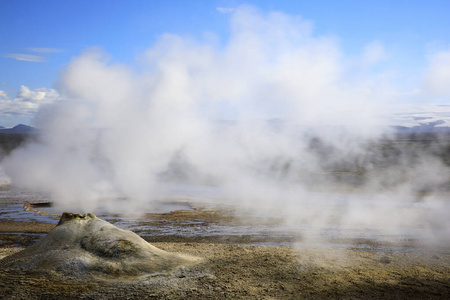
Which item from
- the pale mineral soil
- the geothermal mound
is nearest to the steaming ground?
the pale mineral soil

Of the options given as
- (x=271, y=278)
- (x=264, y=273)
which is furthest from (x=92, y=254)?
(x=271, y=278)

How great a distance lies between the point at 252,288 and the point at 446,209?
1235 centimetres

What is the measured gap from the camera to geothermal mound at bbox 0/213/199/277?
309 inches

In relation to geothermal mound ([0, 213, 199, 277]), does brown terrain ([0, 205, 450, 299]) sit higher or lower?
lower

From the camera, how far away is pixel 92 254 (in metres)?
8.20

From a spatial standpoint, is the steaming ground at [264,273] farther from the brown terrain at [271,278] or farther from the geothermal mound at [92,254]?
the geothermal mound at [92,254]

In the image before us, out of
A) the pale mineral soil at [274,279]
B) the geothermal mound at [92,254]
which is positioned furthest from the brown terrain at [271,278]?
the geothermal mound at [92,254]

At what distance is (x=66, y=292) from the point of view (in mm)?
6965

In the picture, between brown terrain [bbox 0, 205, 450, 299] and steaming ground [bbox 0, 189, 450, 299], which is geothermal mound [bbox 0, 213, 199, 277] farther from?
brown terrain [bbox 0, 205, 450, 299]

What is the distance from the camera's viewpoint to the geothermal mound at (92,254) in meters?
7.85

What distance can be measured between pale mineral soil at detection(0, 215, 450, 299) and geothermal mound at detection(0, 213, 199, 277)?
27 centimetres

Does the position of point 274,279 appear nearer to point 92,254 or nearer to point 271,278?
point 271,278

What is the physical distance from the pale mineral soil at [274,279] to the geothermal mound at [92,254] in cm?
27

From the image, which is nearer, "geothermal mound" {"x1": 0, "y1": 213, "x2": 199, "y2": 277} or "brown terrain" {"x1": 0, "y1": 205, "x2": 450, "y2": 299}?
"brown terrain" {"x1": 0, "y1": 205, "x2": 450, "y2": 299}
